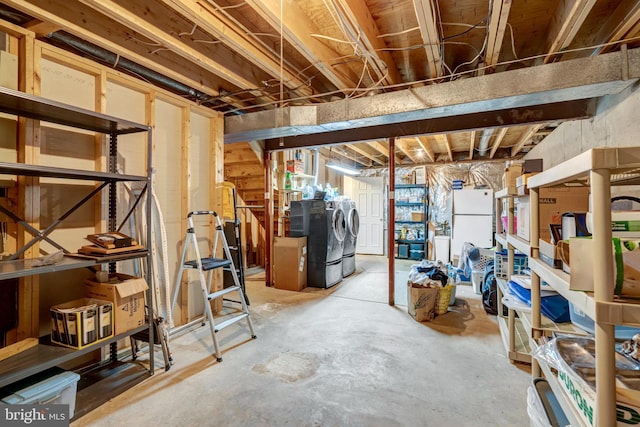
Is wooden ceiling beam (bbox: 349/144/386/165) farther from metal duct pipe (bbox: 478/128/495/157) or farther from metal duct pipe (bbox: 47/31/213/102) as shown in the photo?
metal duct pipe (bbox: 47/31/213/102)

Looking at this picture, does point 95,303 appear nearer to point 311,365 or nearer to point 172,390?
point 172,390

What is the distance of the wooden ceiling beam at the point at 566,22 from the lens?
5.83 feet

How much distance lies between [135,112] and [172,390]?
91.1 inches

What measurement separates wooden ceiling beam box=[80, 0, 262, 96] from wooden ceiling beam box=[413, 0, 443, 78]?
5.83 ft

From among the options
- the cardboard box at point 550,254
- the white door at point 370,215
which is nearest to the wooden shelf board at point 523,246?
the cardboard box at point 550,254

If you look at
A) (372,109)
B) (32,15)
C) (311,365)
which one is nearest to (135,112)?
(32,15)

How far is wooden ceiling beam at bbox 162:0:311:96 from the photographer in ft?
6.35

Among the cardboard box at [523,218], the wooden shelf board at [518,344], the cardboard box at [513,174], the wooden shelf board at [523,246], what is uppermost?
the cardboard box at [513,174]

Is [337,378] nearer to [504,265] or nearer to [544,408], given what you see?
[544,408]

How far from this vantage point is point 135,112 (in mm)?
2682

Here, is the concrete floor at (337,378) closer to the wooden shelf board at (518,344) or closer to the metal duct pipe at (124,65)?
the wooden shelf board at (518,344)

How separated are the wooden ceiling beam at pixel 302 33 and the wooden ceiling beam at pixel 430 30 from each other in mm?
768

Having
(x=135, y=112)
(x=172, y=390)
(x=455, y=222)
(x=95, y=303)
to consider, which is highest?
(x=135, y=112)

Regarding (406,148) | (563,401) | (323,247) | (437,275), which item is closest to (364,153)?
(406,148)
